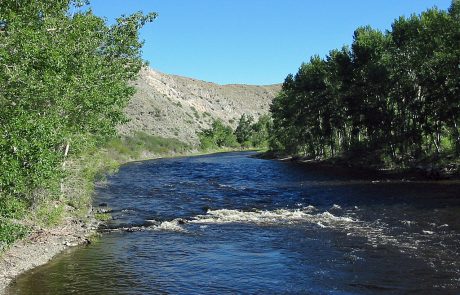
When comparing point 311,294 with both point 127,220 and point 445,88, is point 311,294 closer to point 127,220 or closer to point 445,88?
point 127,220

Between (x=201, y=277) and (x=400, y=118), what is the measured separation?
5340 cm

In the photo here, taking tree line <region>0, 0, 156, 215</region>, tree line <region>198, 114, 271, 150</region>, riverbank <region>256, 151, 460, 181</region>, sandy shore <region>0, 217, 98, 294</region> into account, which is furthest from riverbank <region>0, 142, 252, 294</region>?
tree line <region>198, 114, 271, 150</region>

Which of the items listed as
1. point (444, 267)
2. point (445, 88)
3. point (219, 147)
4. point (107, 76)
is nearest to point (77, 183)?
point (107, 76)

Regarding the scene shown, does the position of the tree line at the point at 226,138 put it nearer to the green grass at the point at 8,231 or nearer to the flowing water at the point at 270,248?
the flowing water at the point at 270,248

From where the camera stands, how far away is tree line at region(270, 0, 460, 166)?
164ft

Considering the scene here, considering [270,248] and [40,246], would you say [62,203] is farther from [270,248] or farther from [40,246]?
[270,248]

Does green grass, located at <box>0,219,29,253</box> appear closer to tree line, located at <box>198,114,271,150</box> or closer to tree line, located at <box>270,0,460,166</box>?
tree line, located at <box>270,0,460,166</box>

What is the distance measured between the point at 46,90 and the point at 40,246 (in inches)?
325

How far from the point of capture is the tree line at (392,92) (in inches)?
1973

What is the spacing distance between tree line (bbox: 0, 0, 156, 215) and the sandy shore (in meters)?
2.02

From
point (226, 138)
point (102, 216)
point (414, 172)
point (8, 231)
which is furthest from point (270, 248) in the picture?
point (226, 138)

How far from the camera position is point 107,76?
28109 millimetres

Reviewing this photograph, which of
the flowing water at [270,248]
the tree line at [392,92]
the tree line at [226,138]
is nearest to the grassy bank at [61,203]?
the flowing water at [270,248]

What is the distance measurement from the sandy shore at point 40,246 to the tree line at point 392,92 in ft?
131
